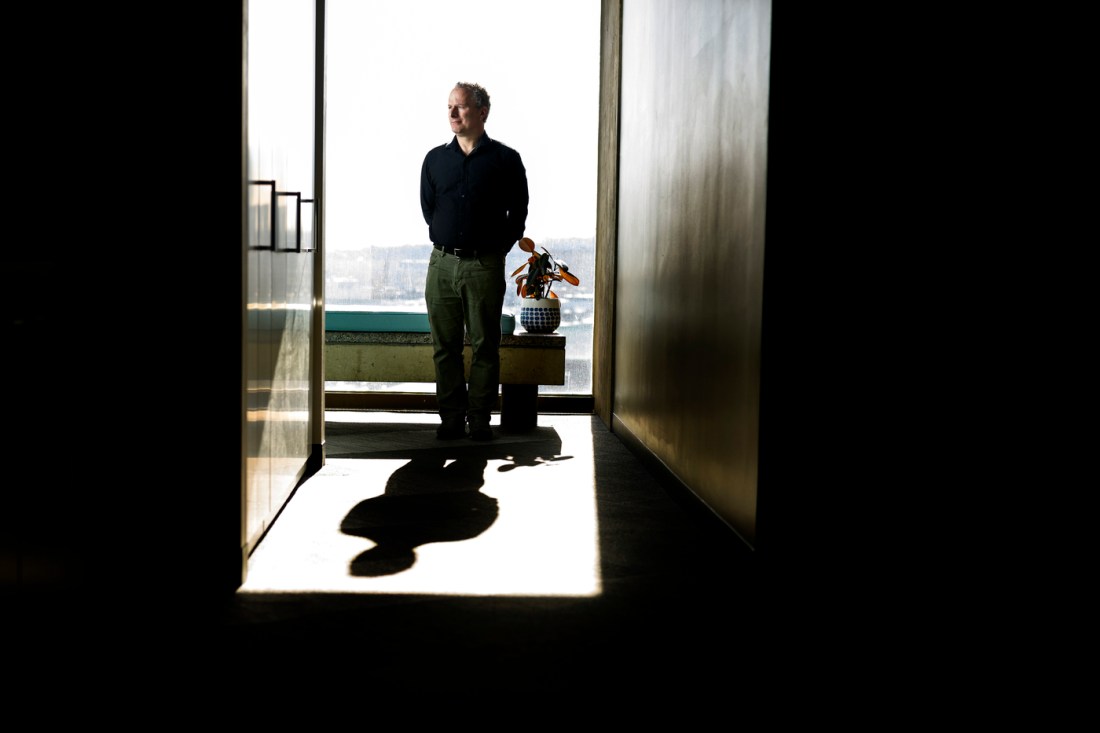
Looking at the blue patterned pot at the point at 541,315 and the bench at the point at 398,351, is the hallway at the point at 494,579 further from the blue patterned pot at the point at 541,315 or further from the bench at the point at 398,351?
the blue patterned pot at the point at 541,315

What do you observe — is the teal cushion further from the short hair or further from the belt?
the short hair

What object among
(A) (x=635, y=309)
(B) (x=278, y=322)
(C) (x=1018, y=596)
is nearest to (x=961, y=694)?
(C) (x=1018, y=596)

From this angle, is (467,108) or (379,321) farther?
(379,321)

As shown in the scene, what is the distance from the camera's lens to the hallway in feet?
7.34

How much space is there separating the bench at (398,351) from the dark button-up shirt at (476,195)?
0.86 metres

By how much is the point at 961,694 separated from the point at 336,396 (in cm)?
531

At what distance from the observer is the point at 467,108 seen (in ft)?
18.3

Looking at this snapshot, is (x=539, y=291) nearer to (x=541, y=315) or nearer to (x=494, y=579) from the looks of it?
(x=541, y=315)

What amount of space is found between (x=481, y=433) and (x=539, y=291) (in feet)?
4.12

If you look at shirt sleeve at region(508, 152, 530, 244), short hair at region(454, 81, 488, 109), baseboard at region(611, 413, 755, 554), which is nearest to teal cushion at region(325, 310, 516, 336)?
shirt sleeve at region(508, 152, 530, 244)

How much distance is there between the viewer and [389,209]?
23.0 feet

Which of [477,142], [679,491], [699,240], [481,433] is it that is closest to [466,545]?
[679,491]

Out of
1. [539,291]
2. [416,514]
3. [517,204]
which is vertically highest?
[517,204]

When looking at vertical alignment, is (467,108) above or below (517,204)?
above
